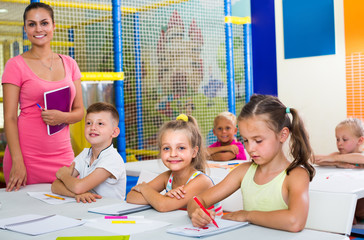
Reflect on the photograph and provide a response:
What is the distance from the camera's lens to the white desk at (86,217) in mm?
1267

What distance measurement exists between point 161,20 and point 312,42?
1618 mm

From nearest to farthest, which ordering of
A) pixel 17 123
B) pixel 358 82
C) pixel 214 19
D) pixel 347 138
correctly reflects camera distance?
pixel 17 123 → pixel 347 138 → pixel 358 82 → pixel 214 19

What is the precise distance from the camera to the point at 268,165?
62.9 inches

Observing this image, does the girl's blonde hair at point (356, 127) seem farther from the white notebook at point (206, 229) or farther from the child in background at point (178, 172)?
the white notebook at point (206, 229)

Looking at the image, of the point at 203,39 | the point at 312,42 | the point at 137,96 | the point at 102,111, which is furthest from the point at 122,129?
the point at 312,42

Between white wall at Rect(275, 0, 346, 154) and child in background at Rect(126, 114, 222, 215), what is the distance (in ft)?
10.8

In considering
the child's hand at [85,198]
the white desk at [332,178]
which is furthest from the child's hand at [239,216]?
the child's hand at [85,198]

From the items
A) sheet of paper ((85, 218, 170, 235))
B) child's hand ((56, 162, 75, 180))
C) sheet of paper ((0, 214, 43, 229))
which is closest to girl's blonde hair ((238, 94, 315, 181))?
sheet of paper ((85, 218, 170, 235))

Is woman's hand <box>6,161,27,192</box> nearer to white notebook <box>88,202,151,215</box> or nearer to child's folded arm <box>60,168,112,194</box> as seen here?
child's folded arm <box>60,168,112,194</box>

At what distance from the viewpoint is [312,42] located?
5.18 m

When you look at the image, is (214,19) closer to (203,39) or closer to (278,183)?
(203,39)

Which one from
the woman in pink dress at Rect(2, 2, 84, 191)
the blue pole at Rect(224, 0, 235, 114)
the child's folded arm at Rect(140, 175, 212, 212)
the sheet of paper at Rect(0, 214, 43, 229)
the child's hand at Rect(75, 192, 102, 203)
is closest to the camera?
the sheet of paper at Rect(0, 214, 43, 229)

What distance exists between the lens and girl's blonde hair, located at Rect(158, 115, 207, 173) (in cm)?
194

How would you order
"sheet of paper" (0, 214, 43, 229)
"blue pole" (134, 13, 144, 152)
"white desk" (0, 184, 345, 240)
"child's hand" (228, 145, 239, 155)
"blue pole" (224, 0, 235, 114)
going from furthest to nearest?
"blue pole" (224, 0, 235, 114) → "blue pole" (134, 13, 144, 152) → "child's hand" (228, 145, 239, 155) → "sheet of paper" (0, 214, 43, 229) → "white desk" (0, 184, 345, 240)
